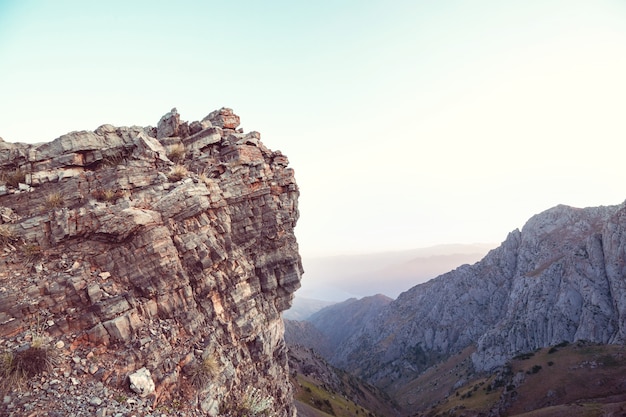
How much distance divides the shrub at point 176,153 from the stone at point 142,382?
46.2 ft

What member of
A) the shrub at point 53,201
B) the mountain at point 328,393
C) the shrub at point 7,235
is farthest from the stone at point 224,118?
the mountain at point 328,393

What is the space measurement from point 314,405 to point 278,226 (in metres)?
61.1

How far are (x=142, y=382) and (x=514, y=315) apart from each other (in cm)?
14782

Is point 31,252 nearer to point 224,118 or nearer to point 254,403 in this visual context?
point 254,403

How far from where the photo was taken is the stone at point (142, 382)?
588 inches

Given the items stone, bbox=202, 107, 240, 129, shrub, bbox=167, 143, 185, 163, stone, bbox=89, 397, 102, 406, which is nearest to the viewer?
stone, bbox=89, 397, 102, 406

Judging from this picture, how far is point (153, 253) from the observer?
19.0 metres

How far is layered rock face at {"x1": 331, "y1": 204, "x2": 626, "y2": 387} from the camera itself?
10319cm

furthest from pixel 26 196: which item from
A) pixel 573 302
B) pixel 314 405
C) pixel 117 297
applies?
pixel 573 302

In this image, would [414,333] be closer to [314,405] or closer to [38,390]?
[314,405]

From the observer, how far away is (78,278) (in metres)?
16.7

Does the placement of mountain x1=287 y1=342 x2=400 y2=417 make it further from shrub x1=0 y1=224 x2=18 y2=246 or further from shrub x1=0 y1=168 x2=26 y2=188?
shrub x1=0 y1=168 x2=26 y2=188

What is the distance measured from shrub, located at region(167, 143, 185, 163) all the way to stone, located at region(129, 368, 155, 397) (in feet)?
46.2

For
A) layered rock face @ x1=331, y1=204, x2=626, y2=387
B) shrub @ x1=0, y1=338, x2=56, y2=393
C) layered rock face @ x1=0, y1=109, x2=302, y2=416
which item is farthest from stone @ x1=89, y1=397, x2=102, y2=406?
layered rock face @ x1=331, y1=204, x2=626, y2=387
